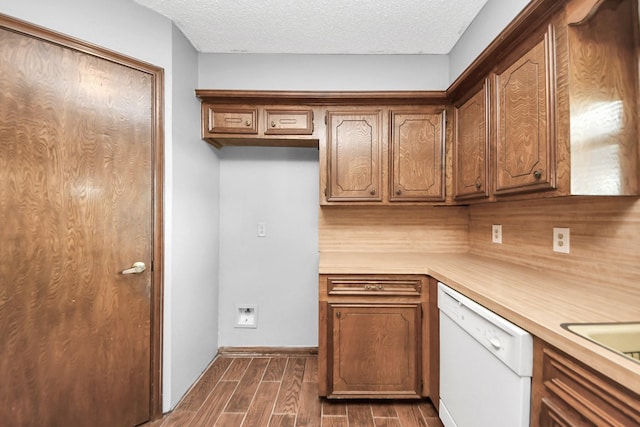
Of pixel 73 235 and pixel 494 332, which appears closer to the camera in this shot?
pixel 494 332

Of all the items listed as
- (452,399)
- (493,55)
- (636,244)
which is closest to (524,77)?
(493,55)

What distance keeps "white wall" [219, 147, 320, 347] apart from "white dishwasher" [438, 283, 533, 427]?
120 centimetres

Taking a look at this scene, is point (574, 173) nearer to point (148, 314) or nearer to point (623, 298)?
point (623, 298)

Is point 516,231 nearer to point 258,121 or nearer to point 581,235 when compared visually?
point 581,235

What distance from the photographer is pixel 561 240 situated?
4.66 feet

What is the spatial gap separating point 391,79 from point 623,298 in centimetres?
176

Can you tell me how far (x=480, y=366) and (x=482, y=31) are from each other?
1.77 m

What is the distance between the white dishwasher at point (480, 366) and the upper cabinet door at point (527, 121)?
0.60 metres

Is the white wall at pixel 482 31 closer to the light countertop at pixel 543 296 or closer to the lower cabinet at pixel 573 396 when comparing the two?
the light countertop at pixel 543 296

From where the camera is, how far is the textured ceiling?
166cm

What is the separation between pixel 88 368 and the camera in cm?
146

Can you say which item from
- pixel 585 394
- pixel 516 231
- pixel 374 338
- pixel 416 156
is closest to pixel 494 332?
pixel 585 394

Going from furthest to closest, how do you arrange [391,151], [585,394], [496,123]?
1. [391,151]
2. [496,123]
3. [585,394]

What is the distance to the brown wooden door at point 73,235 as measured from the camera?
4.11ft
